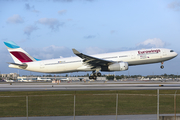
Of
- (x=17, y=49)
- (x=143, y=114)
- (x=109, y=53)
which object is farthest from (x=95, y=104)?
(x=17, y=49)

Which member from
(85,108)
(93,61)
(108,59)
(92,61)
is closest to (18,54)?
(92,61)

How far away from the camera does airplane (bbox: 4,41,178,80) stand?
4566 centimetres

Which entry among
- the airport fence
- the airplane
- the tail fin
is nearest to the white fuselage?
the airplane

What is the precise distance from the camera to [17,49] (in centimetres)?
5166

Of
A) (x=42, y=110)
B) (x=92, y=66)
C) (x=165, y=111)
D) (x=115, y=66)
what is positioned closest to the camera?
(x=42, y=110)

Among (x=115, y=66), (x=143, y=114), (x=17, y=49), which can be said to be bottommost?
(x=143, y=114)

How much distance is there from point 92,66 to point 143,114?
33.2 metres

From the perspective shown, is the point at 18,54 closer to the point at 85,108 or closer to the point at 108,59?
the point at 108,59

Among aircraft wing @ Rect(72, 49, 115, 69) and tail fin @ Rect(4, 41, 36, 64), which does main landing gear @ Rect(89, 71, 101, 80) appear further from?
tail fin @ Rect(4, 41, 36, 64)

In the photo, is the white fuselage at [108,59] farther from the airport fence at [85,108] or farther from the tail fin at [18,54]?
the airport fence at [85,108]

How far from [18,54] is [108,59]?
2022cm

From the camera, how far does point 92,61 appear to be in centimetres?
4638

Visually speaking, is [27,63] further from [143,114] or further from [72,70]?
[143,114]

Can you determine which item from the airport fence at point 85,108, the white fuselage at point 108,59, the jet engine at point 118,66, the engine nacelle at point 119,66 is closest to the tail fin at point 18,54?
the white fuselage at point 108,59
